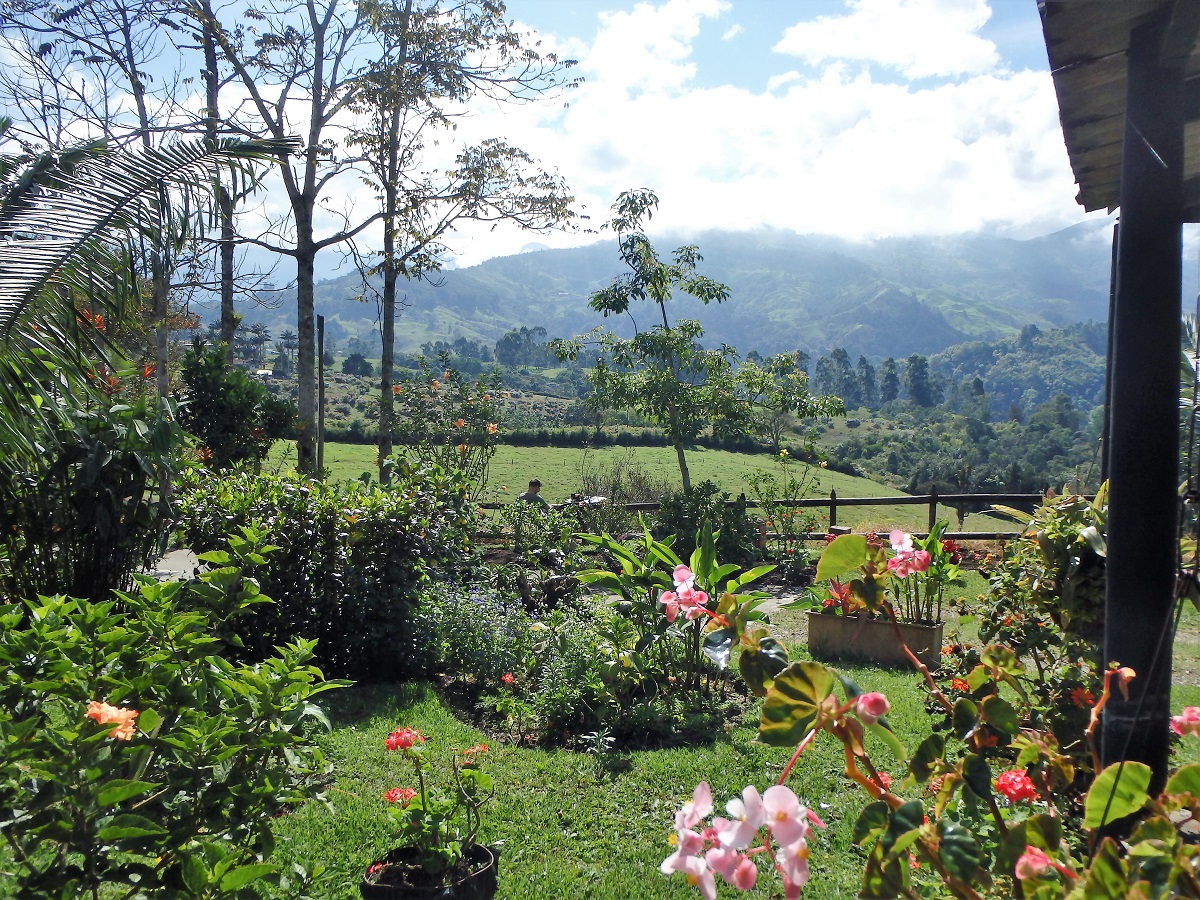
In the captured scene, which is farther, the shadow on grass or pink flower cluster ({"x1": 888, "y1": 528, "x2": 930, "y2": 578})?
the shadow on grass

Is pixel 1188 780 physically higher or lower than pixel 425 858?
higher

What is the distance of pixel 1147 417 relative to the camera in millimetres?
1798

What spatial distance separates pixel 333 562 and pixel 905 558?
4089mm

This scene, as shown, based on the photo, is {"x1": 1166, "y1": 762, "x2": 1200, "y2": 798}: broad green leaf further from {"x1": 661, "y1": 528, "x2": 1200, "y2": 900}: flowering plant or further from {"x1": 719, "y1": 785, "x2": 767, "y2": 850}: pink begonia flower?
{"x1": 719, "y1": 785, "x2": 767, "y2": 850}: pink begonia flower

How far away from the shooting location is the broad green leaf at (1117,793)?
99 cm

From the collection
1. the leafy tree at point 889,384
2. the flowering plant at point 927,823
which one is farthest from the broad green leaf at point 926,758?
the leafy tree at point 889,384

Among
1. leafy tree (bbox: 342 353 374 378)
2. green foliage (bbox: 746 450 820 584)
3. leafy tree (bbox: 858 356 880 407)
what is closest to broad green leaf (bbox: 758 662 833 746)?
green foliage (bbox: 746 450 820 584)

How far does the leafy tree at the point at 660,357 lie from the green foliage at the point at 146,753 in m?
8.85

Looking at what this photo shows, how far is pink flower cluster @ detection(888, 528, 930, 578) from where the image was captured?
5.00ft

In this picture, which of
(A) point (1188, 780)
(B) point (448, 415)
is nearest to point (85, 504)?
(A) point (1188, 780)

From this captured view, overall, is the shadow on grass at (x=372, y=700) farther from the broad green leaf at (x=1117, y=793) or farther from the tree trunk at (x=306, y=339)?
the tree trunk at (x=306, y=339)

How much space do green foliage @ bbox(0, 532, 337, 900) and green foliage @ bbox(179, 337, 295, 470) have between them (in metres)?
7.44

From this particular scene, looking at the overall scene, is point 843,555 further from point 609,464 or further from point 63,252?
point 609,464

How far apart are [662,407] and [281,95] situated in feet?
21.1
